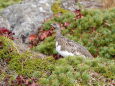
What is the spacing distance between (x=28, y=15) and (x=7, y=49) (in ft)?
17.4

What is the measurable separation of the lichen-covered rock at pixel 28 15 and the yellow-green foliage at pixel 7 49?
13.7 ft

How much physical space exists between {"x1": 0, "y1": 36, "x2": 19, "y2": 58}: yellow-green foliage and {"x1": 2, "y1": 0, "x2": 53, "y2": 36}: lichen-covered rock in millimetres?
4168

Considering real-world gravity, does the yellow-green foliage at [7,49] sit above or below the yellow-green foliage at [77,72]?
above

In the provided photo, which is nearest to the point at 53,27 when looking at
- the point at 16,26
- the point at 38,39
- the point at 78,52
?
the point at 38,39

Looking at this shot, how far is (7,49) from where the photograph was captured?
7.39m

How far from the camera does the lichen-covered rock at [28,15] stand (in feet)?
39.4

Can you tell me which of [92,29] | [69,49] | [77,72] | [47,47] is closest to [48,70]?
[77,72]

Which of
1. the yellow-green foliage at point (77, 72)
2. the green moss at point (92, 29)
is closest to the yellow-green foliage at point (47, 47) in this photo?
the green moss at point (92, 29)

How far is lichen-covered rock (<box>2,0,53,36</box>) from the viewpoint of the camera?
39.4 feet

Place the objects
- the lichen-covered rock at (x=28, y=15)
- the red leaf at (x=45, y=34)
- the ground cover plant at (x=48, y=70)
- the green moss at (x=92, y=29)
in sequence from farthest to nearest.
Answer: the lichen-covered rock at (x=28, y=15)
the red leaf at (x=45, y=34)
the green moss at (x=92, y=29)
the ground cover plant at (x=48, y=70)

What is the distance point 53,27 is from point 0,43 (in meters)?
4.34

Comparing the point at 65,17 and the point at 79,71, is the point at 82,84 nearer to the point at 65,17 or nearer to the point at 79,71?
the point at 79,71

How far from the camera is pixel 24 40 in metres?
11.8

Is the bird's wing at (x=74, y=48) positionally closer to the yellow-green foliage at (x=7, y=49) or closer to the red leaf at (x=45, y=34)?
the yellow-green foliage at (x=7, y=49)
